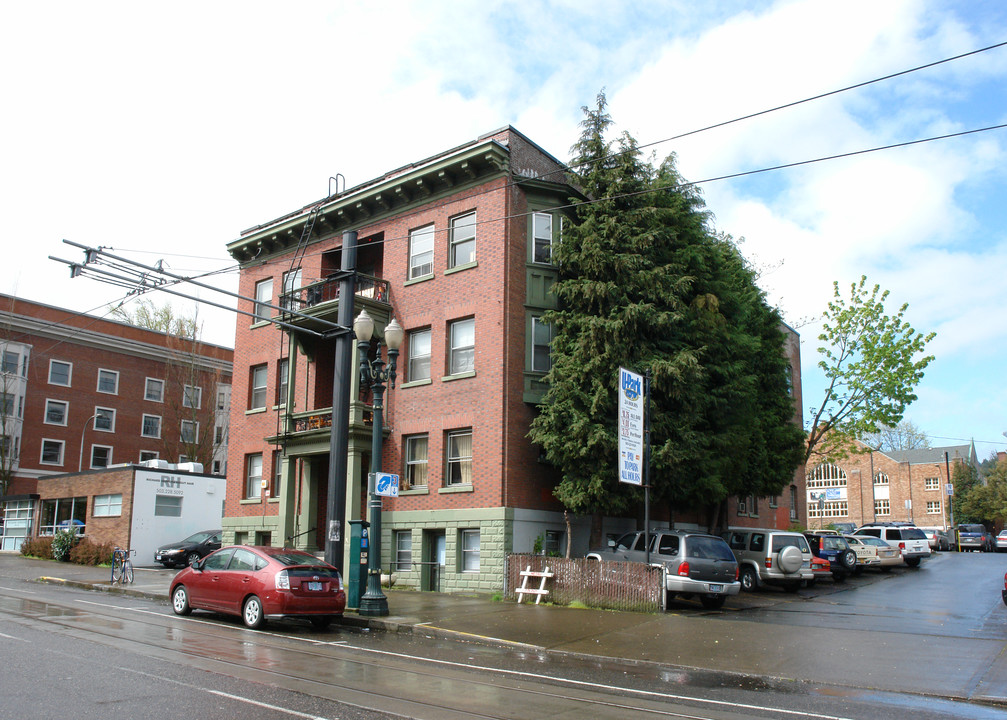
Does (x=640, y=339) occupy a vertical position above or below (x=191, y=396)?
below

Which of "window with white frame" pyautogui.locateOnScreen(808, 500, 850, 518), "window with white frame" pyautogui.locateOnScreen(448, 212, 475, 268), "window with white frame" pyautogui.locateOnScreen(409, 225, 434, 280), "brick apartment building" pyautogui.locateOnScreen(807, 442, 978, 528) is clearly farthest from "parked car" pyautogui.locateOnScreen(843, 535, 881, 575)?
"window with white frame" pyautogui.locateOnScreen(808, 500, 850, 518)

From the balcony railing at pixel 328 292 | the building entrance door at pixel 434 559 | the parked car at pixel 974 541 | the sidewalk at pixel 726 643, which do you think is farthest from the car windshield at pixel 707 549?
the parked car at pixel 974 541

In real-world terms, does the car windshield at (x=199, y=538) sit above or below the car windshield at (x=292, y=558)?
below

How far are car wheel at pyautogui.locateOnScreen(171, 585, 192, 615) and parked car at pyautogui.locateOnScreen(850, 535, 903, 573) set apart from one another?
2608cm

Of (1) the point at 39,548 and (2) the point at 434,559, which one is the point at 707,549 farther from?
(1) the point at 39,548

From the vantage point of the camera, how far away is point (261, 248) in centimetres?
2967

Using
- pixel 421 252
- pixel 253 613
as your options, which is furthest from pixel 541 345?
pixel 253 613

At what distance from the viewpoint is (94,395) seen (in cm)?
5375

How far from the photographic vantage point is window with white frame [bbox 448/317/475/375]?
23.1 meters

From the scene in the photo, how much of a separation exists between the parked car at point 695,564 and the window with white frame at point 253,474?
1501cm

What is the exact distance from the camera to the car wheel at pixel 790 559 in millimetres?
23391

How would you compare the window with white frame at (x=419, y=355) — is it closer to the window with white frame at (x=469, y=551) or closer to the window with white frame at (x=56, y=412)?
the window with white frame at (x=469, y=551)

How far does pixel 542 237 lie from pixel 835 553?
615 inches

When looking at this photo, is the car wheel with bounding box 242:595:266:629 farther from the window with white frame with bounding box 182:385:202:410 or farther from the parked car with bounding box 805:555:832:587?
the window with white frame with bounding box 182:385:202:410
